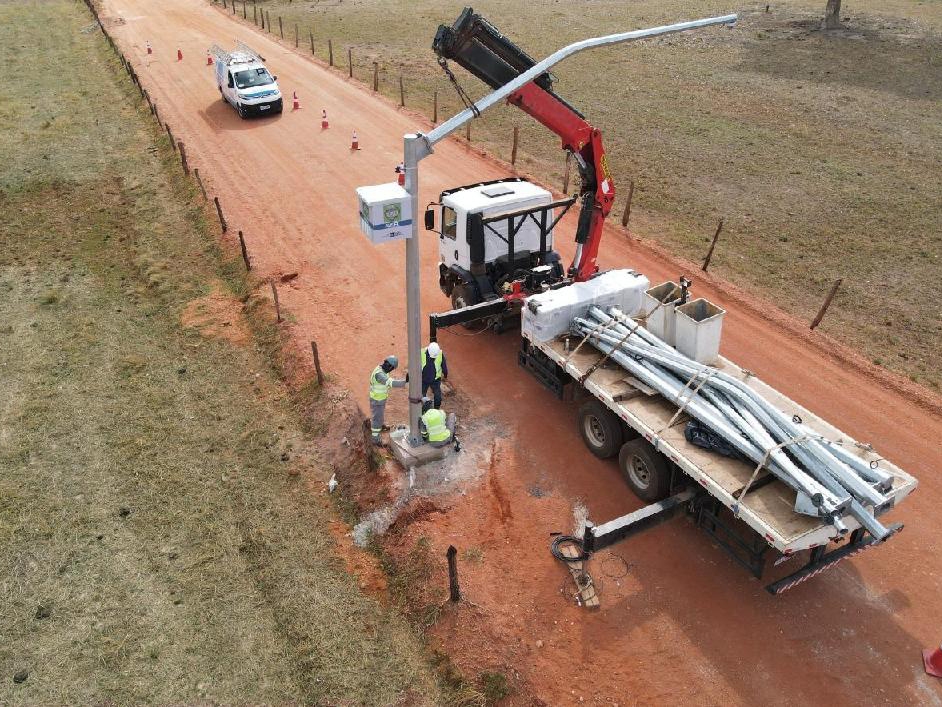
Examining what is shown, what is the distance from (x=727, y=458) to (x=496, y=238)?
6.38 m

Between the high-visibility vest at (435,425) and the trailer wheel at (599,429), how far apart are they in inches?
83.9

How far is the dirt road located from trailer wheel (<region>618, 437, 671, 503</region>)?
0.98 feet

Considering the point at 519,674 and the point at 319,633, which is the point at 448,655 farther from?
the point at 319,633

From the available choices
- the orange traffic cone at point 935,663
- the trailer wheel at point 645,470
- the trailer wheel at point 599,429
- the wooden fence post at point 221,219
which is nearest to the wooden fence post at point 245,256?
A: the wooden fence post at point 221,219

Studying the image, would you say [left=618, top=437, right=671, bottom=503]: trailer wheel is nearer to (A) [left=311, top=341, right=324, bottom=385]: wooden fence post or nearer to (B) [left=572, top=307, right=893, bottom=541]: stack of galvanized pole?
(B) [left=572, top=307, right=893, bottom=541]: stack of galvanized pole

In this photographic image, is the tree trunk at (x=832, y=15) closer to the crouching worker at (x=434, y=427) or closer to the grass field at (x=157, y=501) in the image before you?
the grass field at (x=157, y=501)

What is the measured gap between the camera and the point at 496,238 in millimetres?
13828

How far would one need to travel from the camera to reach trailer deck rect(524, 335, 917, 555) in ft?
27.0

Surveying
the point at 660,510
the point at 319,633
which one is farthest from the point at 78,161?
the point at 660,510

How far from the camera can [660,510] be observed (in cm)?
930

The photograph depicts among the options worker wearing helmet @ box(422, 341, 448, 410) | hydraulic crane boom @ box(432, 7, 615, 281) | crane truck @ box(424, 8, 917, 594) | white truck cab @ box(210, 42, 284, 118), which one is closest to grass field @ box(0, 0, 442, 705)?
worker wearing helmet @ box(422, 341, 448, 410)

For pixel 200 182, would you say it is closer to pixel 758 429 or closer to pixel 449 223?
pixel 449 223

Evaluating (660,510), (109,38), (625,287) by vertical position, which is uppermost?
(625,287)

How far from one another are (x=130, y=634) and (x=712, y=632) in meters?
7.05
